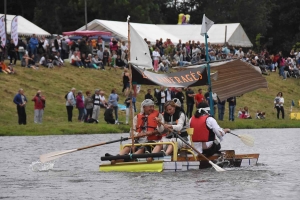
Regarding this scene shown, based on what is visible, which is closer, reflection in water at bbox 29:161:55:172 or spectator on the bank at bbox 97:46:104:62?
reflection in water at bbox 29:161:55:172

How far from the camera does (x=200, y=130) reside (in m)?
24.5

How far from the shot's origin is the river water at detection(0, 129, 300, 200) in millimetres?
20078

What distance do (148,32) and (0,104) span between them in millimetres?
24228

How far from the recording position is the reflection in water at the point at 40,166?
83.6ft

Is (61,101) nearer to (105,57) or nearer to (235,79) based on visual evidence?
(105,57)

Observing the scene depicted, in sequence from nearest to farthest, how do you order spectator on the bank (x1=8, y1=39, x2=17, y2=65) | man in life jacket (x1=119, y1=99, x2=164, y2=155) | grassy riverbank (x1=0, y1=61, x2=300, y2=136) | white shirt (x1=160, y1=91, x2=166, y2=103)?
man in life jacket (x1=119, y1=99, x2=164, y2=155)
grassy riverbank (x1=0, y1=61, x2=300, y2=136)
white shirt (x1=160, y1=91, x2=166, y2=103)
spectator on the bank (x1=8, y1=39, x2=17, y2=65)

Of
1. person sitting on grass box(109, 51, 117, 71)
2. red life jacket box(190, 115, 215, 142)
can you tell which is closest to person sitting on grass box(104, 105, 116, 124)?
person sitting on grass box(109, 51, 117, 71)

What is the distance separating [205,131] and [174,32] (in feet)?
171

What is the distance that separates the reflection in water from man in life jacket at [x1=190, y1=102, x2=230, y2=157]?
168 inches

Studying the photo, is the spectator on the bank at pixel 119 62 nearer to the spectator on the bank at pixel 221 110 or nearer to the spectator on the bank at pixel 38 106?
the spectator on the bank at pixel 221 110

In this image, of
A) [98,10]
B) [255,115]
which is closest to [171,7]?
[98,10]

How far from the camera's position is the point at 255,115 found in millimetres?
56375

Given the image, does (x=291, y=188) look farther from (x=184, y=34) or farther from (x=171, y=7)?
(x=171, y=7)

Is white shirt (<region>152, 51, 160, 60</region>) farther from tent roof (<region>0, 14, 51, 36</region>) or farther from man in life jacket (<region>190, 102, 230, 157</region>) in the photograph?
man in life jacket (<region>190, 102, 230, 157</region>)
